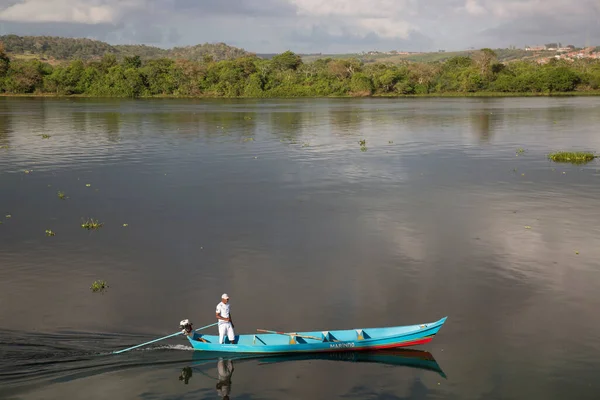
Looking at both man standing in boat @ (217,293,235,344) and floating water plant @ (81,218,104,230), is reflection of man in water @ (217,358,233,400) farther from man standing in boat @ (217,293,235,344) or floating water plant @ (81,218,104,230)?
floating water plant @ (81,218,104,230)

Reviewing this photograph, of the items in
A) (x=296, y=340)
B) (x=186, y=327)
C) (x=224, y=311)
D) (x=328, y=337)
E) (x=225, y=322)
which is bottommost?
(x=296, y=340)

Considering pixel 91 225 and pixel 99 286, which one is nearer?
pixel 99 286

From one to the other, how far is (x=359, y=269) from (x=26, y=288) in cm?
1806

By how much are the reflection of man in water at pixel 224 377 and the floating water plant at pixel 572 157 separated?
186ft

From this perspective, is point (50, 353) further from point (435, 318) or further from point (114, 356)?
point (435, 318)

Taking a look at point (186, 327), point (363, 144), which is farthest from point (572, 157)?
point (186, 327)

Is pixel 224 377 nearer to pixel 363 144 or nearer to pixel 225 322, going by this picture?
pixel 225 322

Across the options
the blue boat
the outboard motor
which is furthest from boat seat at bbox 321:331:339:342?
the outboard motor

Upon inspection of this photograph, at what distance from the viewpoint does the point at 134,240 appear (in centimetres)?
3866

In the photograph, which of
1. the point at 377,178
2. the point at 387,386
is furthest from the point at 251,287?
the point at 377,178

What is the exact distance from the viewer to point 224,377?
2292cm

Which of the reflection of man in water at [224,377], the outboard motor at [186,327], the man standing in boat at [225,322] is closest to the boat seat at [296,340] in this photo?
the man standing in boat at [225,322]

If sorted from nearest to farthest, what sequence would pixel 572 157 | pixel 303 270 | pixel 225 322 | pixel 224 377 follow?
pixel 224 377 → pixel 225 322 → pixel 303 270 → pixel 572 157

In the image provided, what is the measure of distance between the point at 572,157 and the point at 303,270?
48.4 metres
